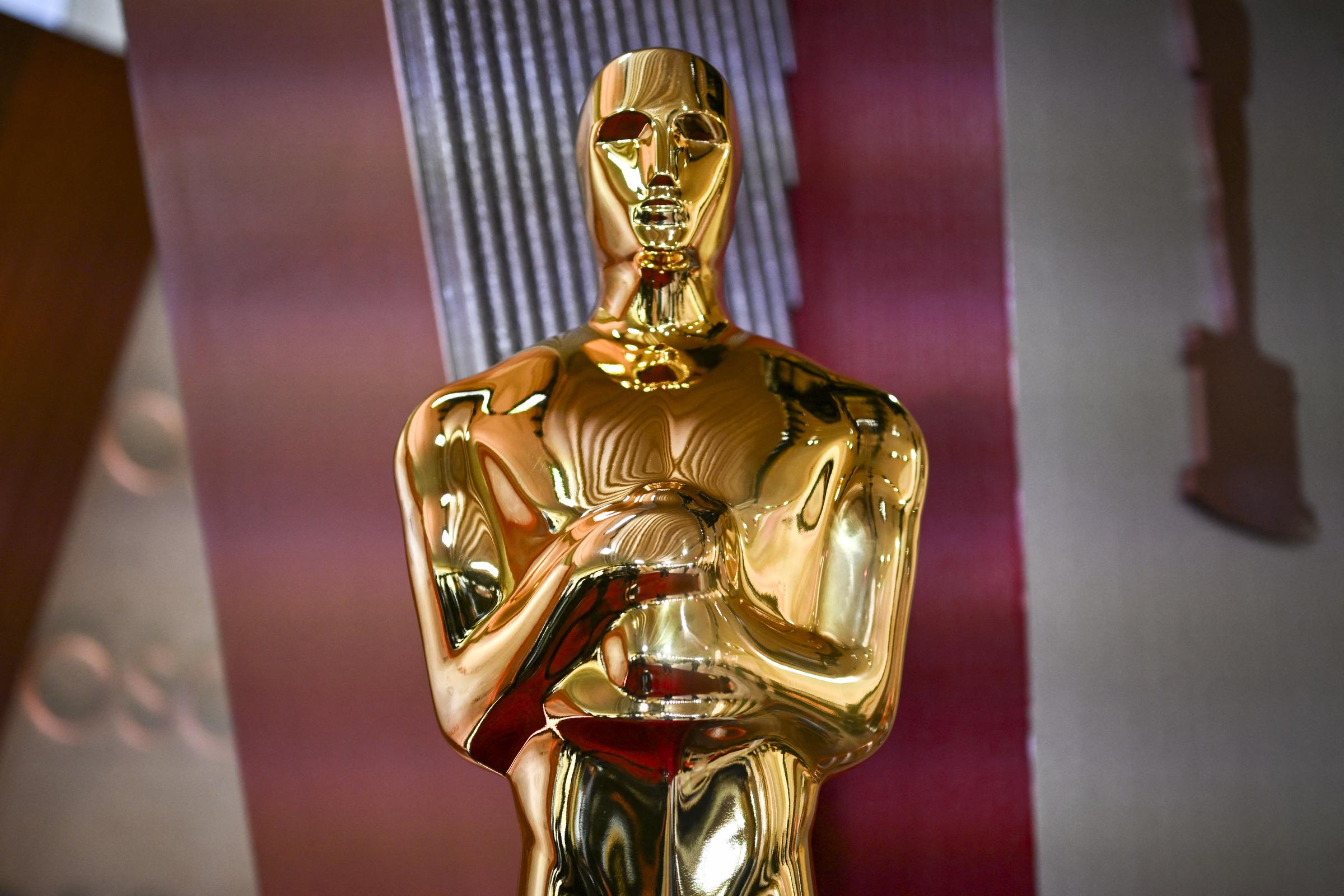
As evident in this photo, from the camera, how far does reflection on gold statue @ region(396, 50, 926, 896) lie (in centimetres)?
131

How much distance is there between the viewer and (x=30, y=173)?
330 cm

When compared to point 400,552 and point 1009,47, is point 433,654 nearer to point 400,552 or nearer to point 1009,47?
point 400,552

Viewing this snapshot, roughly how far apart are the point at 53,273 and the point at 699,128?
98.4 inches

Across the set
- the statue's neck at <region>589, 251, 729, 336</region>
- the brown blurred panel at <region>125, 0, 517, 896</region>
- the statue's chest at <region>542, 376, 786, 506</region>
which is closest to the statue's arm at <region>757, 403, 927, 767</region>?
the statue's chest at <region>542, 376, 786, 506</region>

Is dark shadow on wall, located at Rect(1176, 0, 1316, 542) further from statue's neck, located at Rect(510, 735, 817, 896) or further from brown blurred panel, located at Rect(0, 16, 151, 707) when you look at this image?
brown blurred panel, located at Rect(0, 16, 151, 707)

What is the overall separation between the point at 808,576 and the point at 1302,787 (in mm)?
1291

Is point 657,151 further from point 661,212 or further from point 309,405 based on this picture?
point 309,405

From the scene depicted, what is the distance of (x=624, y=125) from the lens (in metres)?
1.46

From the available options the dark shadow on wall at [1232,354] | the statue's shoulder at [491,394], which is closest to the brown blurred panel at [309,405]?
the statue's shoulder at [491,394]

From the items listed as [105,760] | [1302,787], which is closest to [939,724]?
[1302,787]

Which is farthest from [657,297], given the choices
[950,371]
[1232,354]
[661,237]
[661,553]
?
[1232,354]

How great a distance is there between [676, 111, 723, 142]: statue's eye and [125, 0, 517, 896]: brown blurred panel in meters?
0.78

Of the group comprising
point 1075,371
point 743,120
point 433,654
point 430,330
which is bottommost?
point 433,654

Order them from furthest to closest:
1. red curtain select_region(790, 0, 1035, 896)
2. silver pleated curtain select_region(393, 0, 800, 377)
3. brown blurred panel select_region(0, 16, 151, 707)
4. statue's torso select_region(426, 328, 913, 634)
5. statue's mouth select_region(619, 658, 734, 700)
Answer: brown blurred panel select_region(0, 16, 151, 707), red curtain select_region(790, 0, 1035, 896), silver pleated curtain select_region(393, 0, 800, 377), statue's torso select_region(426, 328, 913, 634), statue's mouth select_region(619, 658, 734, 700)
